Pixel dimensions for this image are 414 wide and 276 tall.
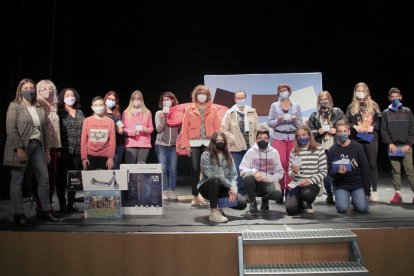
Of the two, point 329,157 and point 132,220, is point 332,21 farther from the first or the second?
point 132,220

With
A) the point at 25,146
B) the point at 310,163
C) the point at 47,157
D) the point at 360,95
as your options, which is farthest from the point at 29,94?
the point at 360,95

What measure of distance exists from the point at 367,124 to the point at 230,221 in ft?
6.79

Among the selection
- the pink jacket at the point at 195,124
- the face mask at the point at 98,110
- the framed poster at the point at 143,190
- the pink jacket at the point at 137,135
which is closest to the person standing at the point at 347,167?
the pink jacket at the point at 195,124

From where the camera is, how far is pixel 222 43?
265 inches

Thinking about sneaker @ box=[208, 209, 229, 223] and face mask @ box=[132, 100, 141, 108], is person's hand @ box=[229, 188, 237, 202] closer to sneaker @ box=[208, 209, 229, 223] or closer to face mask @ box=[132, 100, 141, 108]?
sneaker @ box=[208, 209, 229, 223]

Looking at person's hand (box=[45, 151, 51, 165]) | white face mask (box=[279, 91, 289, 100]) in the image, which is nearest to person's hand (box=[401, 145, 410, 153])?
white face mask (box=[279, 91, 289, 100])

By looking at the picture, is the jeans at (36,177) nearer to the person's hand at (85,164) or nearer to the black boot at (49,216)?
the black boot at (49,216)

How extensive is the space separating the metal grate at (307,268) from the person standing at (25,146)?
2.01 m

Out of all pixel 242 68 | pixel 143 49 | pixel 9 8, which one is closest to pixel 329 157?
pixel 242 68

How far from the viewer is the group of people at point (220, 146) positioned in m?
3.87

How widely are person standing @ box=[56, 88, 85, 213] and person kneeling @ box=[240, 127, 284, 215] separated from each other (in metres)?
1.83

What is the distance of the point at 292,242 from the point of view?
125 inches

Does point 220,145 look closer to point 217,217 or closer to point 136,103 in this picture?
point 217,217

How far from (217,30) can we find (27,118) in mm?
3801
